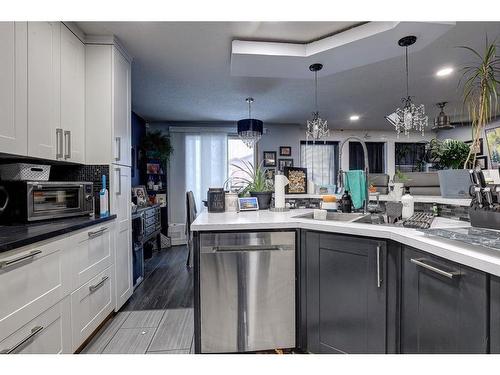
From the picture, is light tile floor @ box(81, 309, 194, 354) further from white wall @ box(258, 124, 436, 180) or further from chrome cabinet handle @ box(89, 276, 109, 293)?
white wall @ box(258, 124, 436, 180)

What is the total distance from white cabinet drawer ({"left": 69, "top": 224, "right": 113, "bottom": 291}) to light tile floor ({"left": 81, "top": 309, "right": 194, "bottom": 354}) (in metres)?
0.48

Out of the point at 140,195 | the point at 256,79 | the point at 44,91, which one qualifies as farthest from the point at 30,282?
the point at 140,195

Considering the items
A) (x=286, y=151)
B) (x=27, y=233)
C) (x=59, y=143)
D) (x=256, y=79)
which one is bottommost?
(x=27, y=233)

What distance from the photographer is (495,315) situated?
729mm

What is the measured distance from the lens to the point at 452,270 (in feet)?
2.86

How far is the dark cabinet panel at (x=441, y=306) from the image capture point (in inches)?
30.9

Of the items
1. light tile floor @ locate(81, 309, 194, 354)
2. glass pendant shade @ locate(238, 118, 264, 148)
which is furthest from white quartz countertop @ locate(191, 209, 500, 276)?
glass pendant shade @ locate(238, 118, 264, 148)

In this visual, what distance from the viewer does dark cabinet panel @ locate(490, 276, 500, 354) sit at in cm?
72

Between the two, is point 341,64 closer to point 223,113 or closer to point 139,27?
point 139,27

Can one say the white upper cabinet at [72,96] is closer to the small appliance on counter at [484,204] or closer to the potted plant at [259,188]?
the potted plant at [259,188]

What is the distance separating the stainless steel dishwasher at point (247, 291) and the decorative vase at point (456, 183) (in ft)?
3.36

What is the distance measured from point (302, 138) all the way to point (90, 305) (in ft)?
17.3

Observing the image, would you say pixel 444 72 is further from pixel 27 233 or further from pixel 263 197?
pixel 27 233
